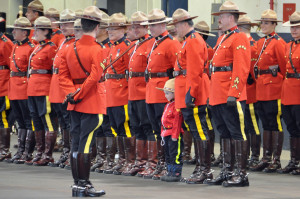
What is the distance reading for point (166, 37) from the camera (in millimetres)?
10789

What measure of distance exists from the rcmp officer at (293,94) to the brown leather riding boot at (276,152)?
0.33ft

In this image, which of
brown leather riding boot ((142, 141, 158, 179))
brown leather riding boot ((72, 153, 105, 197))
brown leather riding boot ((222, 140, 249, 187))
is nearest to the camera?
brown leather riding boot ((72, 153, 105, 197))

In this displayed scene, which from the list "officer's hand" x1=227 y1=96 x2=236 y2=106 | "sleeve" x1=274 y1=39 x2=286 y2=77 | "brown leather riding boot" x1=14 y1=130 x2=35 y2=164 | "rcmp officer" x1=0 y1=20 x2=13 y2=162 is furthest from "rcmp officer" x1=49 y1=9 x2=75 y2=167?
"officer's hand" x1=227 y1=96 x2=236 y2=106

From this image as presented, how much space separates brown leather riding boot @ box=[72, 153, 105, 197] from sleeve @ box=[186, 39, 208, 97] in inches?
62.2

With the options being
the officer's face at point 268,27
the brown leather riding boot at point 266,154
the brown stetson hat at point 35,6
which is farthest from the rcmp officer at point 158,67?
the brown stetson hat at point 35,6

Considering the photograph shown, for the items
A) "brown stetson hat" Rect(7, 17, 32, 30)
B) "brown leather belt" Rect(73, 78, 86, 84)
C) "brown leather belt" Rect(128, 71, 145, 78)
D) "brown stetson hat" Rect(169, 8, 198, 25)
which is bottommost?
"brown leather belt" Rect(128, 71, 145, 78)

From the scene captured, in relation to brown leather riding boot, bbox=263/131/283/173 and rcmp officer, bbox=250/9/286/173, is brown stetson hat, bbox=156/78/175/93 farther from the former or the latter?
brown leather riding boot, bbox=263/131/283/173

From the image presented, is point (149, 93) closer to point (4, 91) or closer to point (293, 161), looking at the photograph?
point (293, 161)

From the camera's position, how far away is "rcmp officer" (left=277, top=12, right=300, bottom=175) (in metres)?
11.2

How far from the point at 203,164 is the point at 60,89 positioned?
2.62 metres

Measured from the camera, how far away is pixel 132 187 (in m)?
→ 9.91

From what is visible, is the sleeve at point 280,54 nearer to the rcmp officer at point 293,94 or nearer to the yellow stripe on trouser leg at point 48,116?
the rcmp officer at point 293,94

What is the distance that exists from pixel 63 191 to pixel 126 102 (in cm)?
227

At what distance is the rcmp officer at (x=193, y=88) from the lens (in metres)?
10.0
